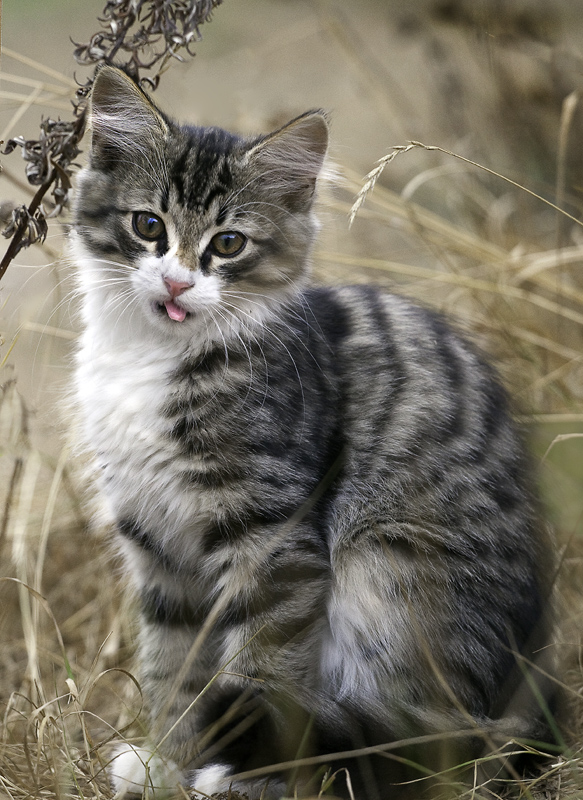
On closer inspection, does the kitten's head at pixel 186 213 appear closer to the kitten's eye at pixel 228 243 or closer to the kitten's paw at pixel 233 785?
the kitten's eye at pixel 228 243

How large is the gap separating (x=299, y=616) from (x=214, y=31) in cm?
475

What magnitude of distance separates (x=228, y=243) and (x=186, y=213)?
0.42 feet

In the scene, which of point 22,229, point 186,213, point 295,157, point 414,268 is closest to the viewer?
point 22,229

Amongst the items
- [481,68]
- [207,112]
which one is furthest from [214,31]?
[481,68]

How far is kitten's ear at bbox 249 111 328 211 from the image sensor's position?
6.78 ft

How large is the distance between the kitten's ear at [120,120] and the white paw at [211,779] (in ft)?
4.99

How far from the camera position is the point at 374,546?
1.94 meters

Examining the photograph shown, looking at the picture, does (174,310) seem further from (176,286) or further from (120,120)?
(120,120)

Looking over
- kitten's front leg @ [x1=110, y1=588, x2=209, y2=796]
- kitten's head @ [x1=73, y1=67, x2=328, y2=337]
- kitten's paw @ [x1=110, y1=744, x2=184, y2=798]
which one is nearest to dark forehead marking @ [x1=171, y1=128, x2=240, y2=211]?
kitten's head @ [x1=73, y1=67, x2=328, y2=337]

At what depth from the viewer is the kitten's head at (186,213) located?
1.96 meters

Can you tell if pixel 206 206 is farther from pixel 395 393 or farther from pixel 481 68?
pixel 481 68

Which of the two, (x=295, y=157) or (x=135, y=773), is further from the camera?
(x=295, y=157)

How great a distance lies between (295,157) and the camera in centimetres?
214

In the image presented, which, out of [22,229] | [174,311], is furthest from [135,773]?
[22,229]
